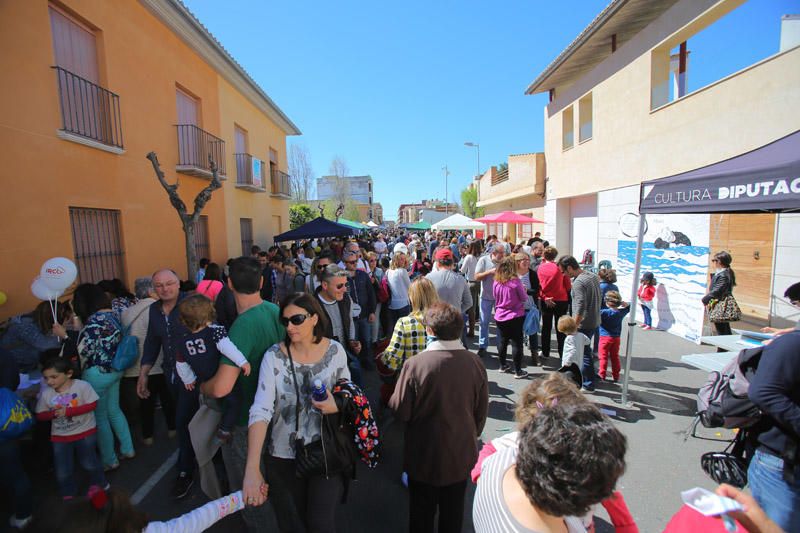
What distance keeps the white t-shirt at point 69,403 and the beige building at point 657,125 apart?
9436 millimetres

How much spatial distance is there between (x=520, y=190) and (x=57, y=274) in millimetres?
17940

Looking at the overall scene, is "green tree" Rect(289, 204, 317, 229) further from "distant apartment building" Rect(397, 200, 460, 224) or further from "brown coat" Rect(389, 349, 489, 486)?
"brown coat" Rect(389, 349, 489, 486)

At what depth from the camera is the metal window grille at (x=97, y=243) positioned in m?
6.09

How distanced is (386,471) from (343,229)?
891 cm

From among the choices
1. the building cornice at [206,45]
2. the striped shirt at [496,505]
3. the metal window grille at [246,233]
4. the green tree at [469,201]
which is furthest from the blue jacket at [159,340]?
the green tree at [469,201]

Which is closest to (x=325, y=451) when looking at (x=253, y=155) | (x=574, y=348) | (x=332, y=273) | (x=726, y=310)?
(x=332, y=273)

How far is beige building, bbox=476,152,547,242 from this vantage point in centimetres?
1627

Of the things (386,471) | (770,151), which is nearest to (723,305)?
(770,151)

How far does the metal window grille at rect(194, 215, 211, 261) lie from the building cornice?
4568mm

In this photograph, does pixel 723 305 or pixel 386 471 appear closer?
pixel 386 471

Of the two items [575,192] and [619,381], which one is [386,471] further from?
[575,192]

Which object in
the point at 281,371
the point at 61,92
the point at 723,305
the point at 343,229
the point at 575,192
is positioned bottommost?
the point at 723,305

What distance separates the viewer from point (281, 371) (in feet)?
6.52

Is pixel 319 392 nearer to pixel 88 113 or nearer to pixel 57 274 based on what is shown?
pixel 57 274
